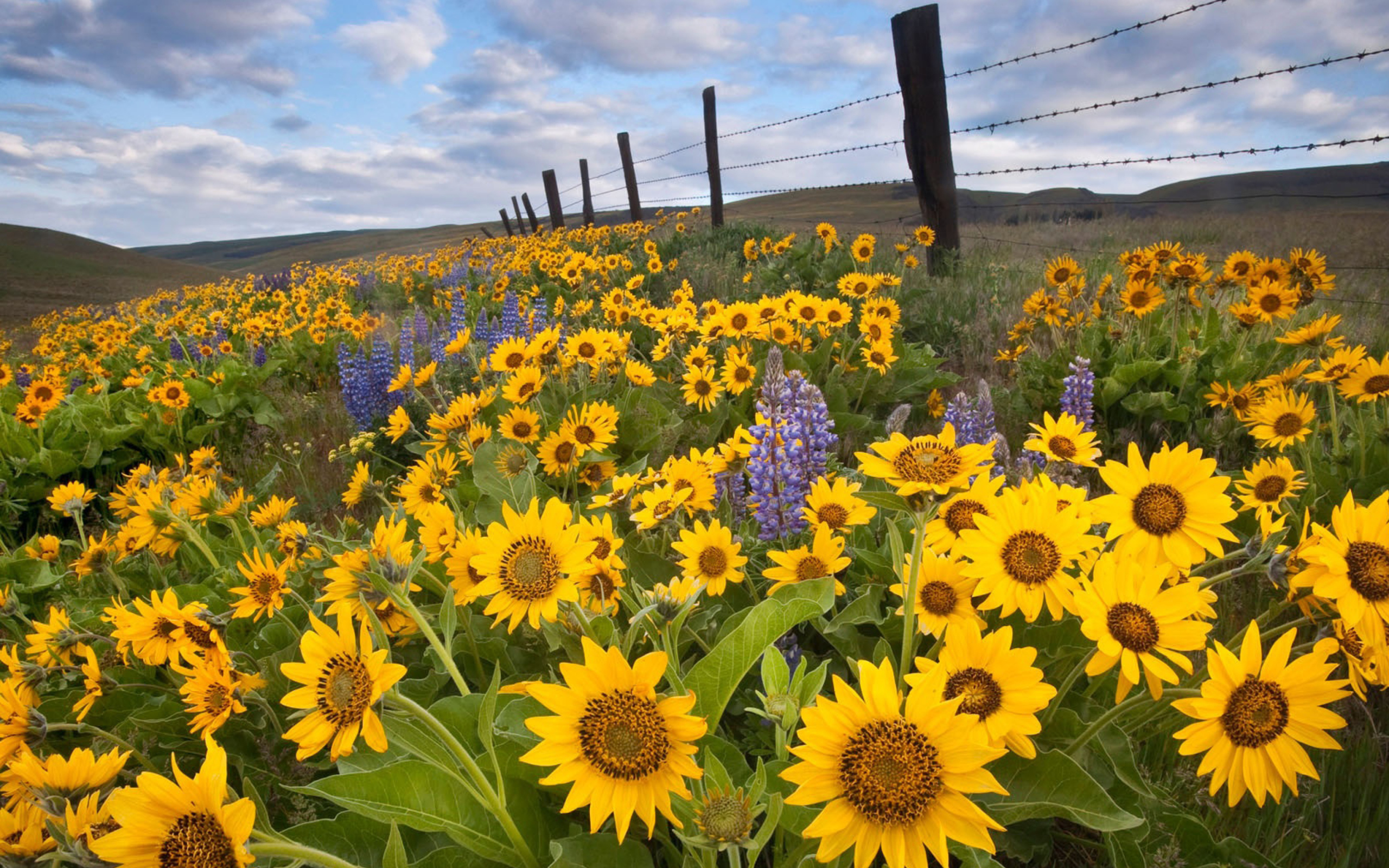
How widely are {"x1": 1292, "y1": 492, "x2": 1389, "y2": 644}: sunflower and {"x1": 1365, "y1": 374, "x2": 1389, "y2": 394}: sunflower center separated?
1.43 metres

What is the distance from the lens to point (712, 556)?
151 centimetres

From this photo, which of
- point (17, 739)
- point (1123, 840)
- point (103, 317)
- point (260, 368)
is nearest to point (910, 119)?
point (260, 368)

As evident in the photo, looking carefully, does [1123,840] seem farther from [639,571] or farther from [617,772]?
[639,571]

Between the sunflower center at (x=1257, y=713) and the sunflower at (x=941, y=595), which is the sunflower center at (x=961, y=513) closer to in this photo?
the sunflower at (x=941, y=595)

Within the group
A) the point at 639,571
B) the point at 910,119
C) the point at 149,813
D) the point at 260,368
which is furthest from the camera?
the point at 910,119

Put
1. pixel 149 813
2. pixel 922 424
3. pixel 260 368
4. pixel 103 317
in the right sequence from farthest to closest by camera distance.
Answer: pixel 103 317 < pixel 260 368 < pixel 922 424 < pixel 149 813

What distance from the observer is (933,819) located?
83 centimetres

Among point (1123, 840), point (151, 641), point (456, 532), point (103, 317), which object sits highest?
point (103, 317)

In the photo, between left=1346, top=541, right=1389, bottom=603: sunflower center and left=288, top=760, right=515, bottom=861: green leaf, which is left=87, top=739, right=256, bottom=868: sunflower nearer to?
left=288, top=760, right=515, bottom=861: green leaf

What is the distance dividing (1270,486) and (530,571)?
1.88m

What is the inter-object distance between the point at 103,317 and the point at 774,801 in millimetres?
15298

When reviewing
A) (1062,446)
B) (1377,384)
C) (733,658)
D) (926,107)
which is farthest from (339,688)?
(926,107)

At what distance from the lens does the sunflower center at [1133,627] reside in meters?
1.00

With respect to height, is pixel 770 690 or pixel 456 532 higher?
pixel 456 532
